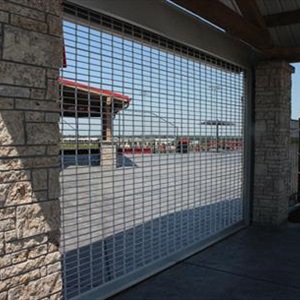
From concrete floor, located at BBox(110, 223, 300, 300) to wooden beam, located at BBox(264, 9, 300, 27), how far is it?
3218mm

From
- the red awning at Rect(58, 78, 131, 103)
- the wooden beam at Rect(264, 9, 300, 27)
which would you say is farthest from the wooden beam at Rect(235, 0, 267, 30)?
the red awning at Rect(58, 78, 131, 103)

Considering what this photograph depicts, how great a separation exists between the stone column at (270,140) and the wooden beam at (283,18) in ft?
3.63

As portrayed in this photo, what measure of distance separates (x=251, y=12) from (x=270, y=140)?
8.38ft

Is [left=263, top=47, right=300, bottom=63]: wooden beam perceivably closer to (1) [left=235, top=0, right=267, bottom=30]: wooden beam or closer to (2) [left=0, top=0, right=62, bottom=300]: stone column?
(1) [left=235, top=0, right=267, bottom=30]: wooden beam

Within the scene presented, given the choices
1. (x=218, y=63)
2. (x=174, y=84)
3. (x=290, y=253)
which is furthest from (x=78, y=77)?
(x=290, y=253)

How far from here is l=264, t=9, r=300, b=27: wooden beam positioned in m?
6.16

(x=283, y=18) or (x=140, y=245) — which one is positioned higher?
(x=283, y=18)

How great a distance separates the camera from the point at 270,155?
296 inches

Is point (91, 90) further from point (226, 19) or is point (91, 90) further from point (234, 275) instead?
point (234, 275)

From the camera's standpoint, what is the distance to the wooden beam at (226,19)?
4.58 m

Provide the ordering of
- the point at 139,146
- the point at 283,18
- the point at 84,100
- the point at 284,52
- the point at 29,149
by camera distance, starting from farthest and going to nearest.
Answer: the point at 284,52 → the point at 283,18 → the point at 139,146 → the point at 84,100 → the point at 29,149

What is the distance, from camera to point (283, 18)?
6.27 metres

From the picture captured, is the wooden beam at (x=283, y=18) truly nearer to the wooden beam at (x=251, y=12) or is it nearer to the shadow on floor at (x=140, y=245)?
the wooden beam at (x=251, y=12)

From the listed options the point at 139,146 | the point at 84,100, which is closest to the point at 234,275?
the point at 139,146
